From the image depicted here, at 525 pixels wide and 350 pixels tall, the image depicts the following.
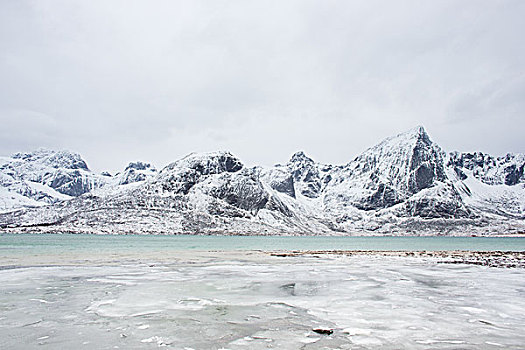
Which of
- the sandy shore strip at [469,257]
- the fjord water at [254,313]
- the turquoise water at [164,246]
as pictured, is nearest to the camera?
the fjord water at [254,313]

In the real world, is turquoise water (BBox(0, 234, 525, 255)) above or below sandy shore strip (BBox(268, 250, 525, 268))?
below

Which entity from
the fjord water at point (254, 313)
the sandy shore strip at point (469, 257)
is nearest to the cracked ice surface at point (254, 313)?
the fjord water at point (254, 313)

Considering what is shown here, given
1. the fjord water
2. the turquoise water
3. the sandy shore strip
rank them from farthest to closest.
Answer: the turquoise water < the sandy shore strip < the fjord water

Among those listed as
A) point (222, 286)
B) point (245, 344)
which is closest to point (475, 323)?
point (245, 344)

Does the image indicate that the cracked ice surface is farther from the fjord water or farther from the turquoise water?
the turquoise water

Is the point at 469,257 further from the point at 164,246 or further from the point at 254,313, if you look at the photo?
the point at 164,246

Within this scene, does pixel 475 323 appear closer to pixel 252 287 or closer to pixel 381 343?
pixel 381 343

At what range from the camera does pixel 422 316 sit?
15688 millimetres

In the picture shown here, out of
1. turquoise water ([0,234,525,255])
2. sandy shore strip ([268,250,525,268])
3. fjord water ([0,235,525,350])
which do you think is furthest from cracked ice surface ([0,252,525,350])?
turquoise water ([0,234,525,255])

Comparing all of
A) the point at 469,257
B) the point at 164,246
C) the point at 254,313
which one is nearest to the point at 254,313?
the point at 254,313

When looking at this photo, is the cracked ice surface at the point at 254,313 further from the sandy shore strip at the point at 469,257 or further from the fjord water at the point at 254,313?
the sandy shore strip at the point at 469,257

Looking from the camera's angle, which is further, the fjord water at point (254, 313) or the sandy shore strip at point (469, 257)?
the sandy shore strip at point (469, 257)

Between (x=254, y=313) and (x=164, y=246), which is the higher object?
(x=254, y=313)

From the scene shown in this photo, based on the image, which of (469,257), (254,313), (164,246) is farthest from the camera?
(164,246)
